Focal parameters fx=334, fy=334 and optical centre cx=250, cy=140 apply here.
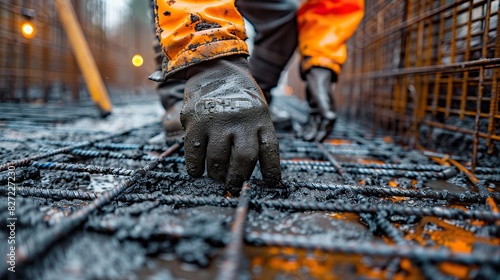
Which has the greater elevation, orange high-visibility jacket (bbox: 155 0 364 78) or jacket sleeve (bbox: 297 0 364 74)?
jacket sleeve (bbox: 297 0 364 74)

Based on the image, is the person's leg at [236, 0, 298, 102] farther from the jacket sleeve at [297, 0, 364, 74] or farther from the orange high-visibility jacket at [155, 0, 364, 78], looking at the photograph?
the orange high-visibility jacket at [155, 0, 364, 78]

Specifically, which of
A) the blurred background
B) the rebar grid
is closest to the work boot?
the rebar grid

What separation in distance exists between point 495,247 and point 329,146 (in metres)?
1.36

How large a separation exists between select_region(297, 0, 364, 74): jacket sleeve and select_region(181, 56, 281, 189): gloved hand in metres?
1.27

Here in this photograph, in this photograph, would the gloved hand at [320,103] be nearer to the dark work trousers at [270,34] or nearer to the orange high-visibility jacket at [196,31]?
the dark work trousers at [270,34]

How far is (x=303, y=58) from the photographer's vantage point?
229cm

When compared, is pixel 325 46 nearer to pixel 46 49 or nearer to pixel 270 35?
pixel 270 35

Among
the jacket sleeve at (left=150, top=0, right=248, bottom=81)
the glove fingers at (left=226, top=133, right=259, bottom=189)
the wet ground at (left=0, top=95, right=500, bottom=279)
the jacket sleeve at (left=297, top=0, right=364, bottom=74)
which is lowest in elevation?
the wet ground at (left=0, top=95, right=500, bottom=279)

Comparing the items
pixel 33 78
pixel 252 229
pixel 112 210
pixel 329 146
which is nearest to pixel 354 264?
pixel 252 229

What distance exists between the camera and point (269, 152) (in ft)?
3.11

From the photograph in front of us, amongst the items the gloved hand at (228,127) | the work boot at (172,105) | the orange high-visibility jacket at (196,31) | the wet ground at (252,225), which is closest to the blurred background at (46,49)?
the work boot at (172,105)

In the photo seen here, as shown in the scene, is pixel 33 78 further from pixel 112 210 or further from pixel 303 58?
pixel 112 210

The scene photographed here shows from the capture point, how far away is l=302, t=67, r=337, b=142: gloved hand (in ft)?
6.66

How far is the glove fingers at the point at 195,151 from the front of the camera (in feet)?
3.11
